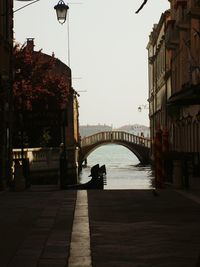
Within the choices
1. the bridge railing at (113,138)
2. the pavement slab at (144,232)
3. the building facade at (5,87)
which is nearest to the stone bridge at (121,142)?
the bridge railing at (113,138)

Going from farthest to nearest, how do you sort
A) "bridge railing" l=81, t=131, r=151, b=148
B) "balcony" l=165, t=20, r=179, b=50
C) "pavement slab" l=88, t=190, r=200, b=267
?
"bridge railing" l=81, t=131, r=151, b=148 < "balcony" l=165, t=20, r=179, b=50 < "pavement slab" l=88, t=190, r=200, b=267

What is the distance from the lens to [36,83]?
48.8 meters

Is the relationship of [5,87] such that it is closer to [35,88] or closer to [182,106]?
[182,106]

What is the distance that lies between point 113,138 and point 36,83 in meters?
48.1

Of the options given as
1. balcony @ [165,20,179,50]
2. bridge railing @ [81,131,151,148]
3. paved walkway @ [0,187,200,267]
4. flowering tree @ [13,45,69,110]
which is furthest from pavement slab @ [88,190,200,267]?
bridge railing @ [81,131,151,148]

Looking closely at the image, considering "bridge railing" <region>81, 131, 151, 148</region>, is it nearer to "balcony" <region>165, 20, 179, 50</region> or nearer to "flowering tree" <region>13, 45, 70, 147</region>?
"flowering tree" <region>13, 45, 70, 147</region>

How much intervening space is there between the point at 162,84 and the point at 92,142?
40209 mm

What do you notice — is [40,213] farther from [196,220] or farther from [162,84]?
[162,84]

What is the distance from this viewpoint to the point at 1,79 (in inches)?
886

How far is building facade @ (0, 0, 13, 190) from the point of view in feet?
74.8

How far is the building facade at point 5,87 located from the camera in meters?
22.8

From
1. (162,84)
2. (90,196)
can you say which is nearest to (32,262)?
(90,196)

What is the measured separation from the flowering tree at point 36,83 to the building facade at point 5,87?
1937cm

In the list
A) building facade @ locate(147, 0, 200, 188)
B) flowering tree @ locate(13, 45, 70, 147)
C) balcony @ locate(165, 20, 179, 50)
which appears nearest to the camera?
building facade @ locate(147, 0, 200, 188)
